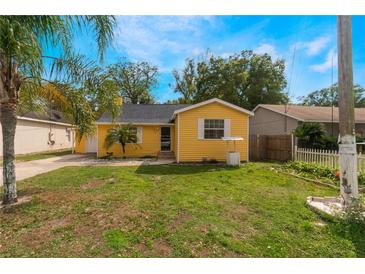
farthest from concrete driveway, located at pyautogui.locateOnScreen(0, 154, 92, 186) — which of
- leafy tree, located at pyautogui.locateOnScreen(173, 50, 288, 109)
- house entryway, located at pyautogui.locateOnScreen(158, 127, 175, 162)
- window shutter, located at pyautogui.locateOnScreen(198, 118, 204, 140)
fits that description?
leafy tree, located at pyautogui.locateOnScreen(173, 50, 288, 109)

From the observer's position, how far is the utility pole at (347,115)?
3.83 metres

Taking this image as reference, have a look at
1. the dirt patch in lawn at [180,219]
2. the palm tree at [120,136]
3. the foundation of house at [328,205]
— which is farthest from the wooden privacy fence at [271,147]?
the dirt patch in lawn at [180,219]

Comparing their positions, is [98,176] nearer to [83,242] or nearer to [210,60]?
[83,242]

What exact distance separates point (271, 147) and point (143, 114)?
9.00 meters

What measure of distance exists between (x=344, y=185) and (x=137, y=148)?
465 inches

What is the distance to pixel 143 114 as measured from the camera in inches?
600

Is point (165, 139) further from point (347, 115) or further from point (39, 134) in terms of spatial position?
point (39, 134)

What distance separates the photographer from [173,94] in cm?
3006

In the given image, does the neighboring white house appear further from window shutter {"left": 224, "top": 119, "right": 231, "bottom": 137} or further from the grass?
window shutter {"left": 224, "top": 119, "right": 231, "bottom": 137}

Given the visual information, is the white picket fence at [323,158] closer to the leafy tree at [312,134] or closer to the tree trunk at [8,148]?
the leafy tree at [312,134]

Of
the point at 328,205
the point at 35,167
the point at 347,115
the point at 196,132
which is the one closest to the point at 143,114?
the point at 196,132
